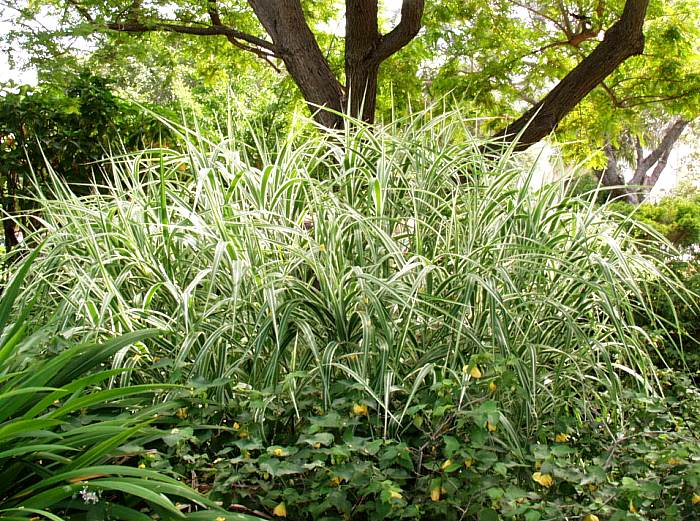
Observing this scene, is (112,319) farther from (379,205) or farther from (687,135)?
(687,135)

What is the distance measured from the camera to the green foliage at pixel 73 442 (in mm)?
1521

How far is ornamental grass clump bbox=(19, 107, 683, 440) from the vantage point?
215 cm

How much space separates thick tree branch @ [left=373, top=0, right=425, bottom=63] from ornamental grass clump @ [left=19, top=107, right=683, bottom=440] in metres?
2.26

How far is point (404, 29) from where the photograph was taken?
4914 millimetres

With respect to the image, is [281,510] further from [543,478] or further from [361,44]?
[361,44]

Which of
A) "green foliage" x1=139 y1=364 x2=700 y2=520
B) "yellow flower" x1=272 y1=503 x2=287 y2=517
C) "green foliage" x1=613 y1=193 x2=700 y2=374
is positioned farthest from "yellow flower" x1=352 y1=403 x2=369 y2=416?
"green foliage" x1=613 y1=193 x2=700 y2=374

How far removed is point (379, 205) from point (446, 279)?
0.37m

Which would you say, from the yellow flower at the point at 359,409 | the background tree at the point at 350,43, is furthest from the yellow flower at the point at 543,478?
the background tree at the point at 350,43

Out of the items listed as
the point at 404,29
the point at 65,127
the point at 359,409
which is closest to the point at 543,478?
the point at 359,409

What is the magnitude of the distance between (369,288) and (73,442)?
91 cm

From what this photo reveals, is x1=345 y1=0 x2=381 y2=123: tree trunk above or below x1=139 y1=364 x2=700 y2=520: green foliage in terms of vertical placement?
above

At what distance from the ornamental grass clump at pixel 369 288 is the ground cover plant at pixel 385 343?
10 millimetres

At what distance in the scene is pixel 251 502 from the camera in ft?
6.25

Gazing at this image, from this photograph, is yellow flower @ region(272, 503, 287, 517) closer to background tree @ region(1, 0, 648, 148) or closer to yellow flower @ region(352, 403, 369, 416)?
yellow flower @ region(352, 403, 369, 416)
